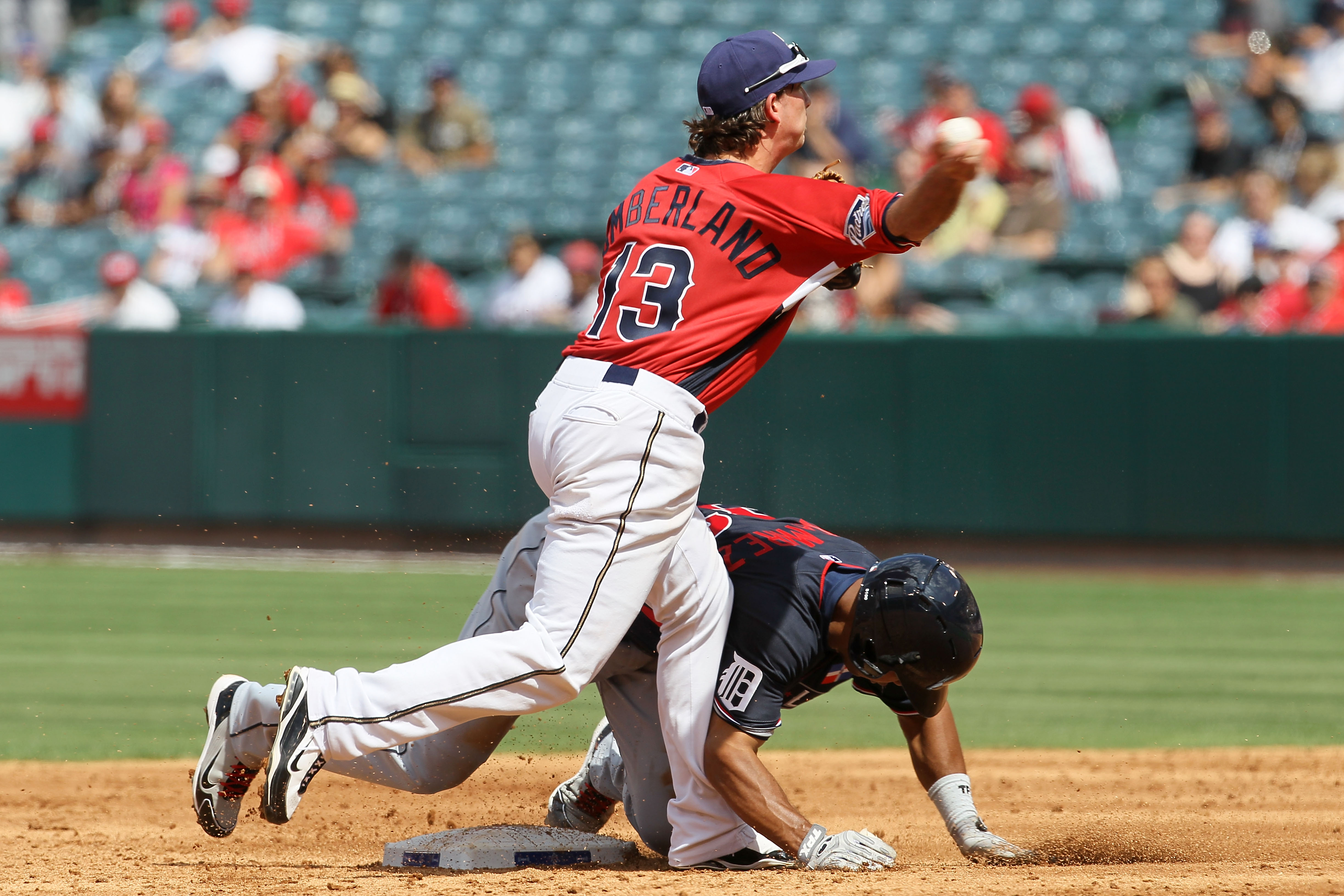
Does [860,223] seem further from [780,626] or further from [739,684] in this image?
[739,684]

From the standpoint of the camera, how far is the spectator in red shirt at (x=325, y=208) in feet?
44.1

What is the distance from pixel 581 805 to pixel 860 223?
1877 millimetres

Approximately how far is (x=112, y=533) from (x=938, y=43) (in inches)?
319

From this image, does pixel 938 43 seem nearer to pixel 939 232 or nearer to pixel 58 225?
pixel 939 232

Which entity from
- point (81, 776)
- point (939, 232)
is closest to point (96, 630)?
point (81, 776)

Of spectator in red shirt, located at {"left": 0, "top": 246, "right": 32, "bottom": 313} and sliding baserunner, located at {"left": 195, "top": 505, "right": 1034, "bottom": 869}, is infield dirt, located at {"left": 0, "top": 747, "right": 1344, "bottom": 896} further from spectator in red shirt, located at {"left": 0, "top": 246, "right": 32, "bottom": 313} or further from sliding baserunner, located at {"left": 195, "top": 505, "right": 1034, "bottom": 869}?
spectator in red shirt, located at {"left": 0, "top": 246, "right": 32, "bottom": 313}

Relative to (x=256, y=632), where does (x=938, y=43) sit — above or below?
above

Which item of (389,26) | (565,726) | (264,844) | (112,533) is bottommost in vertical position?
(112,533)

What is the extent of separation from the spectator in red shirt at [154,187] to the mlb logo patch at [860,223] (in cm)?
1109

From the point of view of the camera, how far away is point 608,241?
4129 millimetres

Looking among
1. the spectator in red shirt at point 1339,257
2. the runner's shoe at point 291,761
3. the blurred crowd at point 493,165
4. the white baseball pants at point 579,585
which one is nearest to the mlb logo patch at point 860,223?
the white baseball pants at point 579,585

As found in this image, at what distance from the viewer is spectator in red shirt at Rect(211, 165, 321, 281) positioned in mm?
13008

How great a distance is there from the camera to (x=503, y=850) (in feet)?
13.3

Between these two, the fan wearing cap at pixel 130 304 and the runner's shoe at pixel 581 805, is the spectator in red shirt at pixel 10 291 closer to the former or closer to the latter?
the fan wearing cap at pixel 130 304
